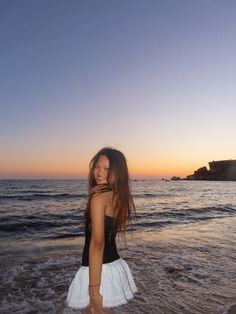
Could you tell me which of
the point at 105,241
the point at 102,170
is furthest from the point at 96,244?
the point at 102,170

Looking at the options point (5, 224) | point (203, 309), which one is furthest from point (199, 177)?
point (203, 309)

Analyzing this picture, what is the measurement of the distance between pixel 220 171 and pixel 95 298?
512 feet

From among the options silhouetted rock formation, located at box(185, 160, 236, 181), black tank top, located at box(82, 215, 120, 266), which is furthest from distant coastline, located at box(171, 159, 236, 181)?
black tank top, located at box(82, 215, 120, 266)

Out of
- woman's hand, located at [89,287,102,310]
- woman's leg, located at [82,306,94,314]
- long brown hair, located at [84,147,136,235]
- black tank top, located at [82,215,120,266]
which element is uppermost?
long brown hair, located at [84,147,136,235]

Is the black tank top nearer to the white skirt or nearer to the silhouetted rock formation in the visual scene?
the white skirt

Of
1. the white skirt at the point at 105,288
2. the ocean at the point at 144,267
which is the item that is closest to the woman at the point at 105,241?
the white skirt at the point at 105,288

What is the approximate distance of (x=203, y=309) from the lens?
20.1ft

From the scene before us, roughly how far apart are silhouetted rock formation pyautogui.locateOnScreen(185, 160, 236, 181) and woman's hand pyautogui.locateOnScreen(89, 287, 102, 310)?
15415 centimetres

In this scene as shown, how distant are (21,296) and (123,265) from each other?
4.63 meters

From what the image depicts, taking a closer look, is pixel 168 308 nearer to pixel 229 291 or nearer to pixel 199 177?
pixel 229 291

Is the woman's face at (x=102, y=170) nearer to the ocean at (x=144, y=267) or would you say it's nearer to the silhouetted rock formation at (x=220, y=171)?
the ocean at (x=144, y=267)

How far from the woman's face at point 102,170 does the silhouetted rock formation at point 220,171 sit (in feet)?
505

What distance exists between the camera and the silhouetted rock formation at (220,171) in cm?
14951

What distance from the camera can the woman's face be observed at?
299cm
